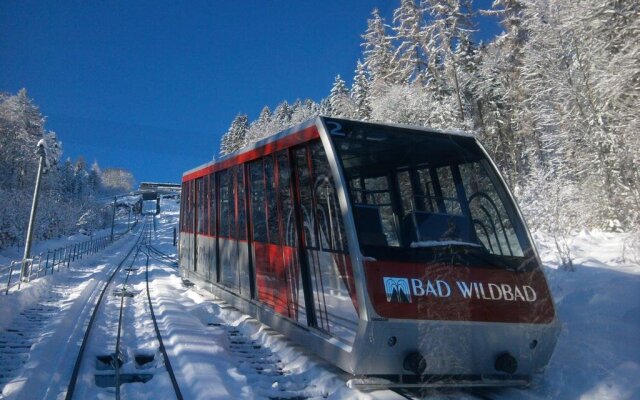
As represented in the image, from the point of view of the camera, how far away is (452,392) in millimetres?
4645

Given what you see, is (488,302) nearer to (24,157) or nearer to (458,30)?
(458,30)

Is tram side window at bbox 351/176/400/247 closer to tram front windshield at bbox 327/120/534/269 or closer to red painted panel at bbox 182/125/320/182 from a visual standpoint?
tram front windshield at bbox 327/120/534/269

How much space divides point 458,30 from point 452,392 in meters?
24.3

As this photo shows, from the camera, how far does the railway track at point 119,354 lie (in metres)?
4.95

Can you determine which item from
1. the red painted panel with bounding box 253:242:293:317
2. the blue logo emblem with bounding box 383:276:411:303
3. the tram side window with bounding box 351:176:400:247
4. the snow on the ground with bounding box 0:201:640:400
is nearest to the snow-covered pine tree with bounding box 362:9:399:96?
the snow on the ground with bounding box 0:201:640:400

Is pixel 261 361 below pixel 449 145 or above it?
below

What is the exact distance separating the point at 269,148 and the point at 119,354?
369 centimetres

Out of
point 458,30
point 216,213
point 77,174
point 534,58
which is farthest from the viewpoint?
point 77,174

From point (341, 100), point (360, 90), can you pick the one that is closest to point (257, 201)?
point (360, 90)

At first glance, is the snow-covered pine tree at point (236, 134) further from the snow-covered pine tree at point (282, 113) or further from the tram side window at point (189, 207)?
Answer: the tram side window at point (189, 207)

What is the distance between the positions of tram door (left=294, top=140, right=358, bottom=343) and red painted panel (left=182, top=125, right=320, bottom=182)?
119mm

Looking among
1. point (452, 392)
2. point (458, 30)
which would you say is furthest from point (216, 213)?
point (458, 30)

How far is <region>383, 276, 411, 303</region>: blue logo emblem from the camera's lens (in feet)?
13.9

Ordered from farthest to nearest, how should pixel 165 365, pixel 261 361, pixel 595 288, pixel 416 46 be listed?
pixel 416 46 < pixel 595 288 < pixel 261 361 < pixel 165 365
